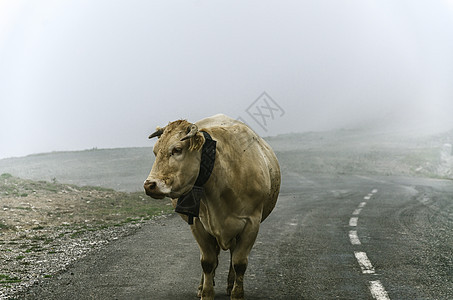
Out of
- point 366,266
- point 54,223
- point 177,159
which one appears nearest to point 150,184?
point 177,159

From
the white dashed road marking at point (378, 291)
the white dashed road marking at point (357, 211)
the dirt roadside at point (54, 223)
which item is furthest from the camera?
the white dashed road marking at point (357, 211)

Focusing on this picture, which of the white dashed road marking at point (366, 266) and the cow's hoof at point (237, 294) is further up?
the cow's hoof at point (237, 294)

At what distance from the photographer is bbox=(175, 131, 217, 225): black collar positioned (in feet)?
17.7

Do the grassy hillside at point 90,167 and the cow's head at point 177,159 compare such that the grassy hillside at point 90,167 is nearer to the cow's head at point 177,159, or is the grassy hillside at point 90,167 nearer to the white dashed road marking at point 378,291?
the white dashed road marking at point 378,291

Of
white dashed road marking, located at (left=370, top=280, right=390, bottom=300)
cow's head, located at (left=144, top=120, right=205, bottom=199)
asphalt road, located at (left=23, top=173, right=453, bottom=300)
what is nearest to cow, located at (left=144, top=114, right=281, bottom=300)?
cow's head, located at (left=144, top=120, right=205, bottom=199)

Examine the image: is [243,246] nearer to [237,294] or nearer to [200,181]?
[237,294]

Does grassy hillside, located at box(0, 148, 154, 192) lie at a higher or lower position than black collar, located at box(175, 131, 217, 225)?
lower

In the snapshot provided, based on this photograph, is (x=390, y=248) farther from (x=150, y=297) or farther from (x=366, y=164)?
(x=366, y=164)

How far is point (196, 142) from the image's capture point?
511cm

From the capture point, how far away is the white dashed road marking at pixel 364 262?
768cm

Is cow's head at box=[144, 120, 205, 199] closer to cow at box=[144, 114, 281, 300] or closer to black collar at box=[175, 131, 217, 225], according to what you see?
cow at box=[144, 114, 281, 300]

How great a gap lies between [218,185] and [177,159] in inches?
27.3

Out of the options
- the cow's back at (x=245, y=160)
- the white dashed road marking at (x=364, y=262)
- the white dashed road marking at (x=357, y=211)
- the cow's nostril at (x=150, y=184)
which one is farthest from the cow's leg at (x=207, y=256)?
the white dashed road marking at (x=357, y=211)

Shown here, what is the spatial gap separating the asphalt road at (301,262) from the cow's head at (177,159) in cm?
190
